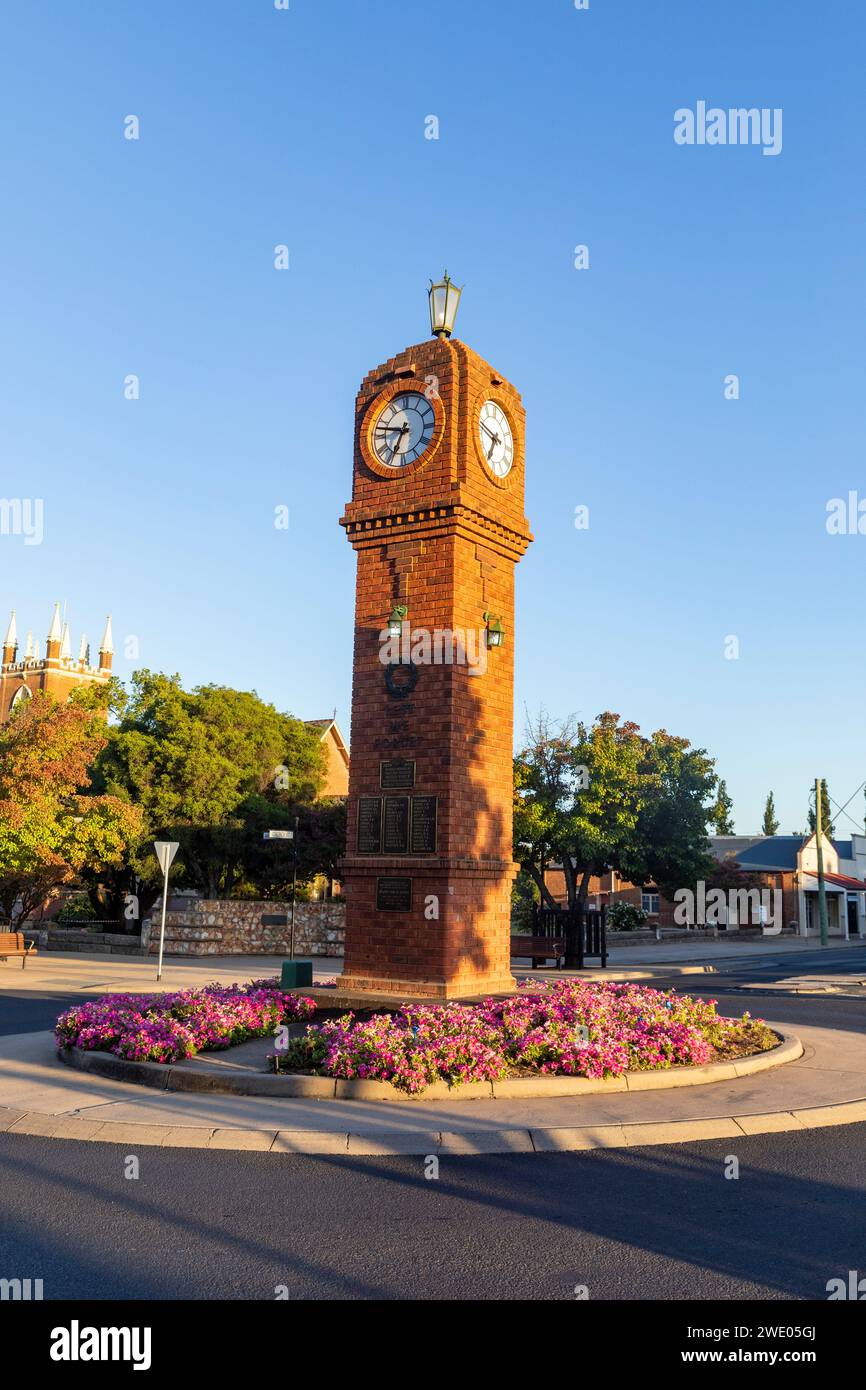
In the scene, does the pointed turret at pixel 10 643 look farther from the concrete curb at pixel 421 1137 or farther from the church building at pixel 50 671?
the concrete curb at pixel 421 1137

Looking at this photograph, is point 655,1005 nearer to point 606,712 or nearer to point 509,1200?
Result: point 509,1200

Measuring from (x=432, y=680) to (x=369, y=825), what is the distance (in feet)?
6.57

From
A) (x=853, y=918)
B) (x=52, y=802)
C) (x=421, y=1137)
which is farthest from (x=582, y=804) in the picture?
(x=853, y=918)

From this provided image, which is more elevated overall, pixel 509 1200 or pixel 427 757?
pixel 427 757

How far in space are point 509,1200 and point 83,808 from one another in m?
23.3

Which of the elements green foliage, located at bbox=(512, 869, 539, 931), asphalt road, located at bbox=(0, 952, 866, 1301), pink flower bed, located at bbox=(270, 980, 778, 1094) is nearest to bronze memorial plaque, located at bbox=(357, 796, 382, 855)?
pink flower bed, located at bbox=(270, 980, 778, 1094)

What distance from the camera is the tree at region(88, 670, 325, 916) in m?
32.3

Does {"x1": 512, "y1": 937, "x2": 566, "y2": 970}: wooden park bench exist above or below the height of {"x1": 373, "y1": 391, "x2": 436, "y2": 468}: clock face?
below

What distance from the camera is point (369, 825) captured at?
1327cm

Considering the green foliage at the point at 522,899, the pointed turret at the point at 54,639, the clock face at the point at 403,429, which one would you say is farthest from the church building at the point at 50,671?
the clock face at the point at 403,429

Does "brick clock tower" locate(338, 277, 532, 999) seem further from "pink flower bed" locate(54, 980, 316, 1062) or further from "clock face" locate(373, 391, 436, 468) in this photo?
"pink flower bed" locate(54, 980, 316, 1062)

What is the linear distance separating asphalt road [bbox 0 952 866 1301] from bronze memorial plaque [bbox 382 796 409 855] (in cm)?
551
